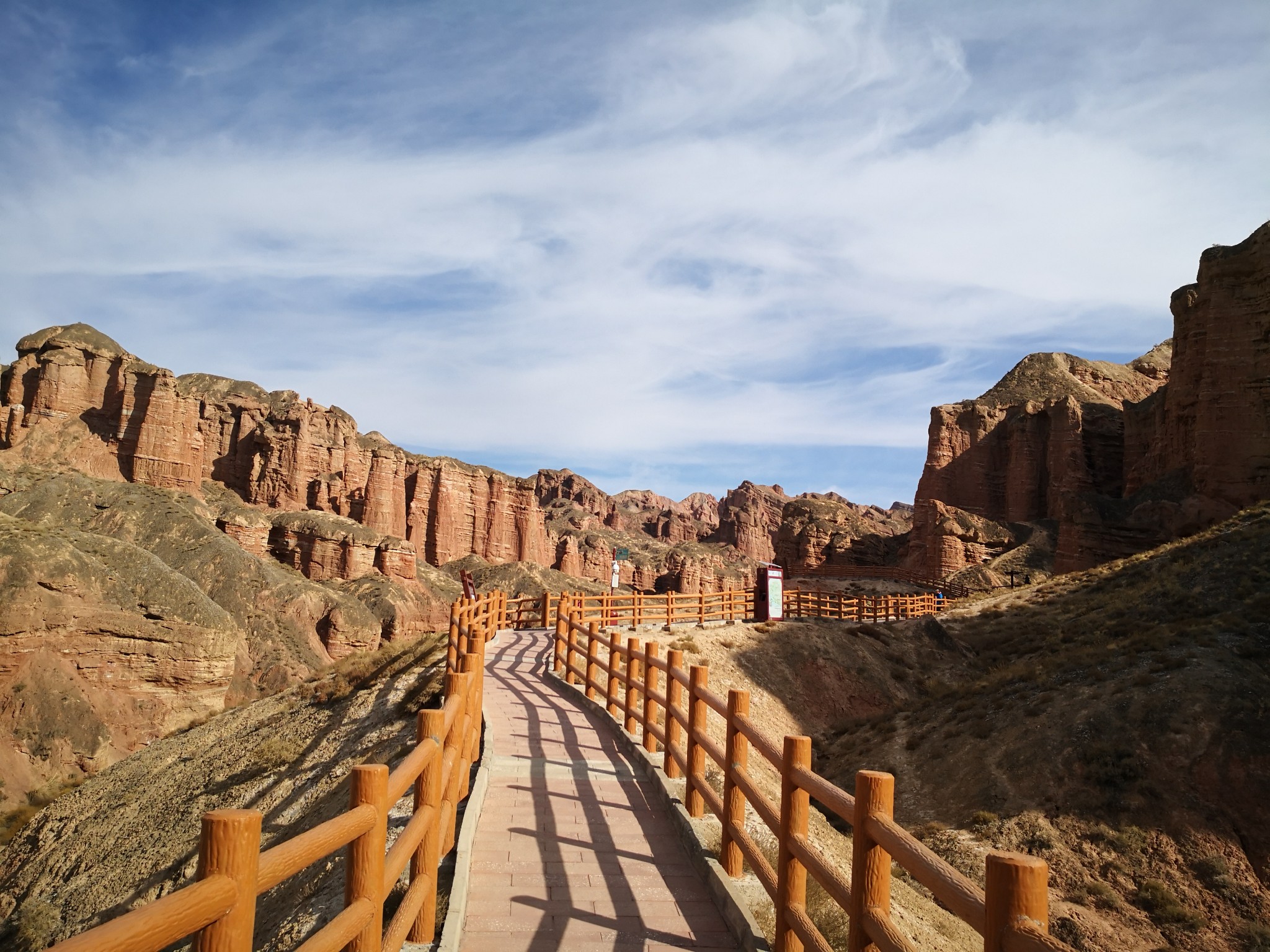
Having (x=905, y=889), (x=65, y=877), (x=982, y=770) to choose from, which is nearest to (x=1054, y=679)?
(x=982, y=770)

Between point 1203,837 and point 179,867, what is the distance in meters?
16.6

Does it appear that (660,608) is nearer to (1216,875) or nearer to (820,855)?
(1216,875)

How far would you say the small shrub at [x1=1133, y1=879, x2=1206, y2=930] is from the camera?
38.5 feet

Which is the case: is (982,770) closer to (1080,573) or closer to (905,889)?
(905,889)

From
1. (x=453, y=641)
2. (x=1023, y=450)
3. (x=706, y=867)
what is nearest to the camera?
(x=706, y=867)

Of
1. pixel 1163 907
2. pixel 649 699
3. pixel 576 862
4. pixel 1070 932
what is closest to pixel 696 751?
pixel 576 862

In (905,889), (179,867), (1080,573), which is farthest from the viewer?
(1080,573)

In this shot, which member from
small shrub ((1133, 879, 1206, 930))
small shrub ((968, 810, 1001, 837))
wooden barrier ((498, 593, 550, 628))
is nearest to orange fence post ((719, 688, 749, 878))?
small shrub ((1133, 879, 1206, 930))

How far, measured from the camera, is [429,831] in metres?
5.20

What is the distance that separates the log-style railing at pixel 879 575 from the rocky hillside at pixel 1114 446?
1674 millimetres

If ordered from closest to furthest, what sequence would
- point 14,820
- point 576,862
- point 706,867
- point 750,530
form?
point 706,867, point 576,862, point 14,820, point 750,530

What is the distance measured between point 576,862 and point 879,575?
2456 inches

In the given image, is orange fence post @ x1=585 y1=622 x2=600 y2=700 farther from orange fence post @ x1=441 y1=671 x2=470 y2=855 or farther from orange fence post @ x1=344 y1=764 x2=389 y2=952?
orange fence post @ x1=344 y1=764 x2=389 y2=952

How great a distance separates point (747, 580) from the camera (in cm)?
10556
